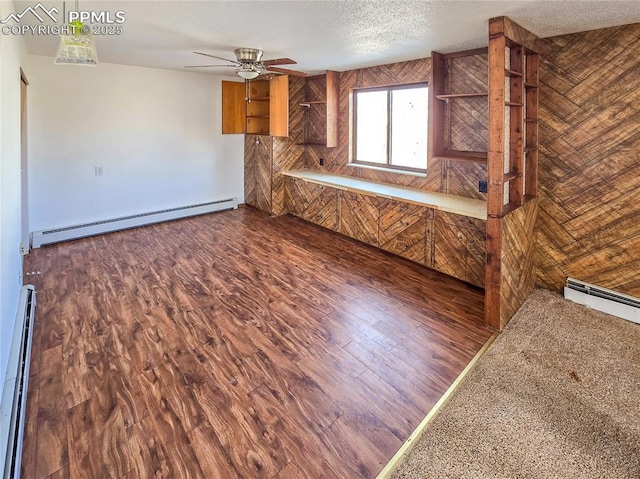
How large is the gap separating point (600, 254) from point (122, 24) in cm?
456

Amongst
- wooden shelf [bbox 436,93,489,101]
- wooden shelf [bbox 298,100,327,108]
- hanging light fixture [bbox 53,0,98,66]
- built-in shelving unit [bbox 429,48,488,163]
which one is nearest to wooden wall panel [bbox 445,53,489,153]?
built-in shelving unit [bbox 429,48,488,163]

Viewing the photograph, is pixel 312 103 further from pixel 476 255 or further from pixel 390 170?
pixel 476 255

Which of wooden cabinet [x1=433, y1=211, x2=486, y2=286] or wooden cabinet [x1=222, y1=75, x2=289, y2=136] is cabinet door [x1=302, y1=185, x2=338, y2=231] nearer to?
wooden cabinet [x1=222, y1=75, x2=289, y2=136]

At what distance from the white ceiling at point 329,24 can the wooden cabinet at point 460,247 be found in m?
1.72

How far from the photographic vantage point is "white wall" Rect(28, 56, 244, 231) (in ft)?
15.4

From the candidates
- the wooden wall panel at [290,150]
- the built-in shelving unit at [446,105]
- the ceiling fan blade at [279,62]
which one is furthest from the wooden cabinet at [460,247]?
the wooden wall panel at [290,150]

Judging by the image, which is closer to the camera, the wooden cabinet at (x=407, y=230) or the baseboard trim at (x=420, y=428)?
the baseboard trim at (x=420, y=428)

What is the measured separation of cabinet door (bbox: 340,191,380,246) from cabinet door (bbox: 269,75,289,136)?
157 cm

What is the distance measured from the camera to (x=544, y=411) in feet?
6.80

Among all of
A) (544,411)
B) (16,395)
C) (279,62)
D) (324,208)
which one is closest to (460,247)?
(544,411)

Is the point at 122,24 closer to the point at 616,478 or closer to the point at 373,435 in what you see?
the point at 373,435

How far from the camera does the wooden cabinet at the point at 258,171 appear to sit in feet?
20.4

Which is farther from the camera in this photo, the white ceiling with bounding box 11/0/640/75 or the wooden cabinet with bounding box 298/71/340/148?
the wooden cabinet with bounding box 298/71/340/148

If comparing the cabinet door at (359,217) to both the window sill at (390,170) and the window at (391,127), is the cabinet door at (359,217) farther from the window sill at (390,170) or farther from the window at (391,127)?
the window at (391,127)
